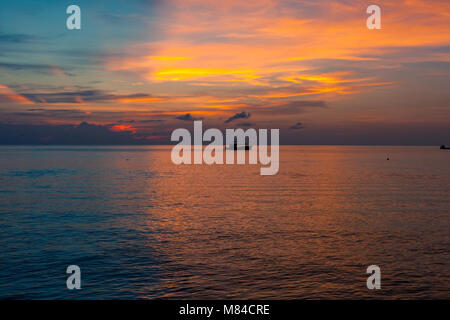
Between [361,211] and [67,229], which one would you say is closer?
[67,229]

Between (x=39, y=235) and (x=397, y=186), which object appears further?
(x=397, y=186)

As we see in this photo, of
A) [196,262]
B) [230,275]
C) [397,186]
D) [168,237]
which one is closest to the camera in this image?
[230,275]

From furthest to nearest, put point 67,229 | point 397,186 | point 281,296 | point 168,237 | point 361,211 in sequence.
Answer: point 397,186 < point 361,211 < point 67,229 < point 168,237 < point 281,296

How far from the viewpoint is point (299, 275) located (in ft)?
65.1

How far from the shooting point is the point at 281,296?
17172mm

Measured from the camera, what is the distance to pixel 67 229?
1195 inches

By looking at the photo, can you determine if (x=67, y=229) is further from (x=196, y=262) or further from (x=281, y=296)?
(x=281, y=296)

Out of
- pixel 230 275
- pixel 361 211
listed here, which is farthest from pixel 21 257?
pixel 361 211

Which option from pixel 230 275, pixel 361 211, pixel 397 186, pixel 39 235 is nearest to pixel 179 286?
pixel 230 275
